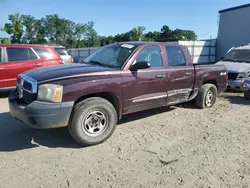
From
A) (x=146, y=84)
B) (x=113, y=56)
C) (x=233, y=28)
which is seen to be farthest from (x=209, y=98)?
(x=233, y=28)

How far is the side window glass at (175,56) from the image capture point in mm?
5074

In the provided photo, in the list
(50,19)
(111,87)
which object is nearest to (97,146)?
(111,87)

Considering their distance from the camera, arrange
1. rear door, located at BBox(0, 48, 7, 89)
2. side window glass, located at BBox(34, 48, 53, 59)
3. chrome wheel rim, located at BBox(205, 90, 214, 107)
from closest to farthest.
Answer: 1. chrome wheel rim, located at BBox(205, 90, 214, 107)
2. rear door, located at BBox(0, 48, 7, 89)
3. side window glass, located at BBox(34, 48, 53, 59)

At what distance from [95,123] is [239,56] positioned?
781cm

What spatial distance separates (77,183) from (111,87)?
5.65 feet

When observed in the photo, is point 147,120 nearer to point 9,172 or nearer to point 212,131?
point 212,131

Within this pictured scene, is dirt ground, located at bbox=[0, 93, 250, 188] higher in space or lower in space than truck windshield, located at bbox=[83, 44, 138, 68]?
lower

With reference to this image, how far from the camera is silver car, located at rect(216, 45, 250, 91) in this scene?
25.9 ft

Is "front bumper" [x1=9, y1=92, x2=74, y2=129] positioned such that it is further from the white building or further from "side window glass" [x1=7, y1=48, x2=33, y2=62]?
the white building

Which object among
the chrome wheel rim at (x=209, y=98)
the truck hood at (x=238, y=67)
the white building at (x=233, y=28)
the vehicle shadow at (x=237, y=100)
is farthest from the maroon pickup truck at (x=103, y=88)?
the white building at (x=233, y=28)

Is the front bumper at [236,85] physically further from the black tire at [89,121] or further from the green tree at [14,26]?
the green tree at [14,26]

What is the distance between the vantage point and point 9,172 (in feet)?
10.0

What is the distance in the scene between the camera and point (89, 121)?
3816 millimetres

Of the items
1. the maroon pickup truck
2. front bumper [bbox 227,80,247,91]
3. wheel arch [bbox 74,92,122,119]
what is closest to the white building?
front bumper [bbox 227,80,247,91]
